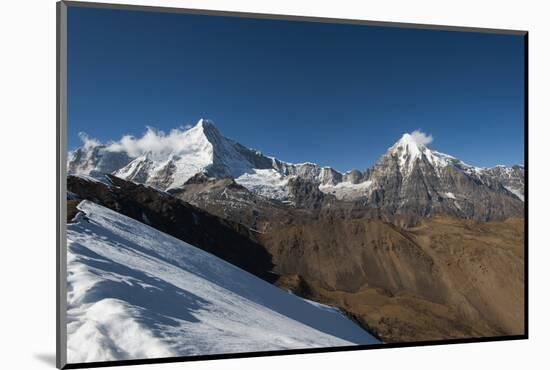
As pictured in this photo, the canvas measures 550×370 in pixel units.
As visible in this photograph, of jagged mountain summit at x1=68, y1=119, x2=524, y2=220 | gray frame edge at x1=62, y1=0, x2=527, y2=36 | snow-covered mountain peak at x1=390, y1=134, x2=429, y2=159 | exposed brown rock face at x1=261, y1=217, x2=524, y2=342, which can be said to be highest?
gray frame edge at x1=62, y1=0, x2=527, y2=36

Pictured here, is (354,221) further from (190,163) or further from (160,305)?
(160,305)

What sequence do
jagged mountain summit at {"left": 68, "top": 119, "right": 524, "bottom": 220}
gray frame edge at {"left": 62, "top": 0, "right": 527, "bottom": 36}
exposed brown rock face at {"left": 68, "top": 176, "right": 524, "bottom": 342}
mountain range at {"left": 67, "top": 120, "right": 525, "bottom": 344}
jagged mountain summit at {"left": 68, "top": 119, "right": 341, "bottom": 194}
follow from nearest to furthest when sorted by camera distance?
gray frame edge at {"left": 62, "top": 0, "right": 527, "bottom": 36}, jagged mountain summit at {"left": 68, "top": 119, "right": 341, "bottom": 194}, jagged mountain summit at {"left": 68, "top": 119, "right": 524, "bottom": 220}, mountain range at {"left": 67, "top": 120, "right": 525, "bottom": 344}, exposed brown rock face at {"left": 68, "top": 176, "right": 524, "bottom": 342}

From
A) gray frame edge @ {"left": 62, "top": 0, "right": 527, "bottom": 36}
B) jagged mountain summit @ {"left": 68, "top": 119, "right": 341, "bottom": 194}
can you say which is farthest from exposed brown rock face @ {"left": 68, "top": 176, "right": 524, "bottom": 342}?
gray frame edge @ {"left": 62, "top": 0, "right": 527, "bottom": 36}

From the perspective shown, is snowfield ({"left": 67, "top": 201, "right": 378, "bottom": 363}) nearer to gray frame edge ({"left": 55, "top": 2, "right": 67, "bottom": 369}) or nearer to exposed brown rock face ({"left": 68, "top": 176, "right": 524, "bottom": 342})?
gray frame edge ({"left": 55, "top": 2, "right": 67, "bottom": 369})

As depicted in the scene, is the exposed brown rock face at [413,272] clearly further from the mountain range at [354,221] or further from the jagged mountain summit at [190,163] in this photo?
the jagged mountain summit at [190,163]

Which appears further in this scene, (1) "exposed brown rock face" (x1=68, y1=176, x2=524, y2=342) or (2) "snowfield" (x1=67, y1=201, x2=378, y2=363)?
(1) "exposed brown rock face" (x1=68, y1=176, x2=524, y2=342)

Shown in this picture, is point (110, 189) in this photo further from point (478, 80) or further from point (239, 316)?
point (478, 80)

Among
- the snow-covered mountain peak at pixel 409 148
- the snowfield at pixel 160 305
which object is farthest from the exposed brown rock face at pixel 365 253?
the snow-covered mountain peak at pixel 409 148

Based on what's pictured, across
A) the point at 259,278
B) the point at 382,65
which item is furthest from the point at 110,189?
the point at 382,65
